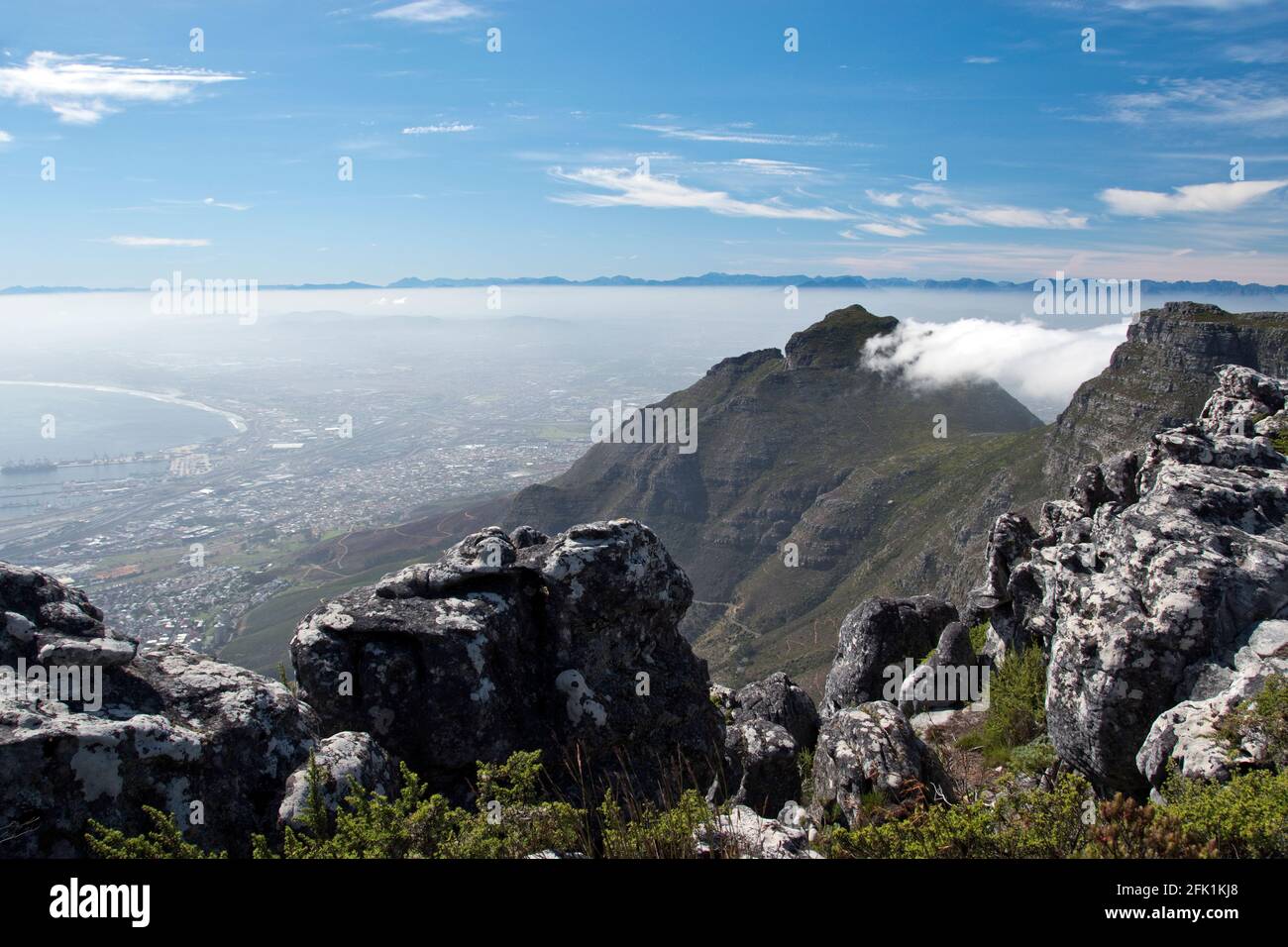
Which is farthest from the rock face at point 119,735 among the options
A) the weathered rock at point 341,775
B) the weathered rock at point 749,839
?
the weathered rock at point 749,839

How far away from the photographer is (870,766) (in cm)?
1277

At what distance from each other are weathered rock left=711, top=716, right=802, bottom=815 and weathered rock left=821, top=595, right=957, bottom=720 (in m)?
6.89

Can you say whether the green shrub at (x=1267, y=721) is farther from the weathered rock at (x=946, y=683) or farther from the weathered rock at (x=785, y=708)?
the weathered rock at (x=785, y=708)

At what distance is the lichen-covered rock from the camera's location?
12352mm

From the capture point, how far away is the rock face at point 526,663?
11156 millimetres

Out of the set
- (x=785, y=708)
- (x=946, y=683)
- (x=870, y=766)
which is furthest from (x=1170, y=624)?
(x=785, y=708)

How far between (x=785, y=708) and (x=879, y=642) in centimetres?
514

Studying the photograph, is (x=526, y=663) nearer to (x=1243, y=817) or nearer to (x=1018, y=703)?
(x=1243, y=817)

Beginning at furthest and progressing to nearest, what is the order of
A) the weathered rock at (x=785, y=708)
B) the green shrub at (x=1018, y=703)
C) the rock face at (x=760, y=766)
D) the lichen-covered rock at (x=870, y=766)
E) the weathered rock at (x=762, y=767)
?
the weathered rock at (x=785, y=708)
the weathered rock at (x=762, y=767)
the rock face at (x=760, y=766)
the green shrub at (x=1018, y=703)
the lichen-covered rock at (x=870, y=766)

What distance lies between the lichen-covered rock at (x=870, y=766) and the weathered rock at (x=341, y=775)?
25.2 feet

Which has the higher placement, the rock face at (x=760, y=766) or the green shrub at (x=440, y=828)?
the green shrub at (x=440, y=828)

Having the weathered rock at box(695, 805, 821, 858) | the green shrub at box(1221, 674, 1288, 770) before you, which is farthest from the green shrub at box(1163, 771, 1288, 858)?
the weathered rock at box(695, 805, 821, 858)
